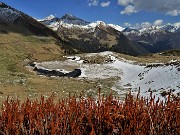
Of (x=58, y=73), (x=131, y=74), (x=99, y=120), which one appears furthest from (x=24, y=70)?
(x=99, y=120)

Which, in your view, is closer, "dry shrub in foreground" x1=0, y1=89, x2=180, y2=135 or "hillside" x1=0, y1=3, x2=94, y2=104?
"dry shrub in foreground" x1=0, y1=89, x2=180, y2=135

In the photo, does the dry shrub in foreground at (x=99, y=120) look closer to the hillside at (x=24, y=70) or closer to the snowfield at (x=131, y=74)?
the hillside at (x=24, y=70)

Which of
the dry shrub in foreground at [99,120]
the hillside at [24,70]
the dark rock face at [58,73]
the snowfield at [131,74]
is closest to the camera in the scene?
the dry shrub in foreground at [99,120]

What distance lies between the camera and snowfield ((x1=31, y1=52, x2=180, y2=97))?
129ft

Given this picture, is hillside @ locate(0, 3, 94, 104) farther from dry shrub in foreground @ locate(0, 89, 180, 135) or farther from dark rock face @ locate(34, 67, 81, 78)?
dry shrub in foreground @ locate(0, 89, 180, 135)

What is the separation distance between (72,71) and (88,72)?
3.31m

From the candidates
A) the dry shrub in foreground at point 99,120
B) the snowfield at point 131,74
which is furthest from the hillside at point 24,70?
the dry shrub in foreground at point 99,120

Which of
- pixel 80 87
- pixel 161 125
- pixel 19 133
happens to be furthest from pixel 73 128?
pixel 80 87

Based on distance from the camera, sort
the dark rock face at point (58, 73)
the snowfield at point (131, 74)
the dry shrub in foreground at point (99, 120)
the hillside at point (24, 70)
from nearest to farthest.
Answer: the dry shrub in foreground at point (99, 120), the hillside at point (24, 70), the snowfield at point (131, 74), the dark rock face at point (58, 73)

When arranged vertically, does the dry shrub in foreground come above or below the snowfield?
above

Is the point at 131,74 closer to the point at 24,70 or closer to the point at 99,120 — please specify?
the point at 24,70

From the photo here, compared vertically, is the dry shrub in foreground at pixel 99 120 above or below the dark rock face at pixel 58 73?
above

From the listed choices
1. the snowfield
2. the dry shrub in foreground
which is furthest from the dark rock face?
the dry shrub in foreground

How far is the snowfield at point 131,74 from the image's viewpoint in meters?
39.2
